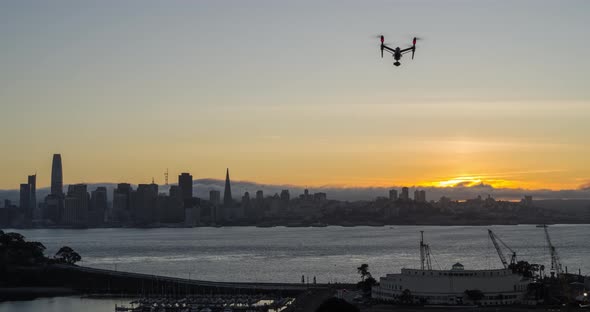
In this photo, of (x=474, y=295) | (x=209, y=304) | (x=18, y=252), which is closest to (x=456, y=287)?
(x=474, y=295)

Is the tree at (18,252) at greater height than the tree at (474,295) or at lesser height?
greater

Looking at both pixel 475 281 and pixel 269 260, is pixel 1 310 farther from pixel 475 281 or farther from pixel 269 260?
pixel 269 260

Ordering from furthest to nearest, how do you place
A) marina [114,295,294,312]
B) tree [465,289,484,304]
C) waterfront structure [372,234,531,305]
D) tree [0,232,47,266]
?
1. tree [0,232,47,266]
2. marina [114,295,294,312]
3. waterfront structure [372,234,531,305]
4. tree [465,289,484,304]

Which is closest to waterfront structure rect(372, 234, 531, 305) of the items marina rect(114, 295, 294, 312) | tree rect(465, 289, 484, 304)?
tree rect(465, 289, 484, 304)

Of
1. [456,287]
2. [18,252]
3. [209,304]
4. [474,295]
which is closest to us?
[474,295]

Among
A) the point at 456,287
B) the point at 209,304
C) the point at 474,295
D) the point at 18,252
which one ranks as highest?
the point at 18,252

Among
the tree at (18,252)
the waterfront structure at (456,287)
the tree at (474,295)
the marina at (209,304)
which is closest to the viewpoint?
the tree at (474,295)

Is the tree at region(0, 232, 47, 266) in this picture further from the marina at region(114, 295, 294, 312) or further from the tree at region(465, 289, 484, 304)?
the tree at region(465, 289, 484, 304)

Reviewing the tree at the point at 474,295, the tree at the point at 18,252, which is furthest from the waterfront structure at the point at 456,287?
the tree at the point at 18,252

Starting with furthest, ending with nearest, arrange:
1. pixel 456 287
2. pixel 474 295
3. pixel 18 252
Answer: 1. pixel 18 252
2. pixel 456 287
3. pixel 474 295

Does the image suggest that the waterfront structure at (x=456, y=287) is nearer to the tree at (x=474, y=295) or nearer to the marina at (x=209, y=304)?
the tree at (x=474, y=295)

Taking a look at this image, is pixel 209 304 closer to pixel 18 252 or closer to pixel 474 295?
pixel 474 295

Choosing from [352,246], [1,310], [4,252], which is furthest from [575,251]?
[1,310]

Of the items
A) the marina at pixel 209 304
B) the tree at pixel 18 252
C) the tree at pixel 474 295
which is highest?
the tree at pixel 18 252
